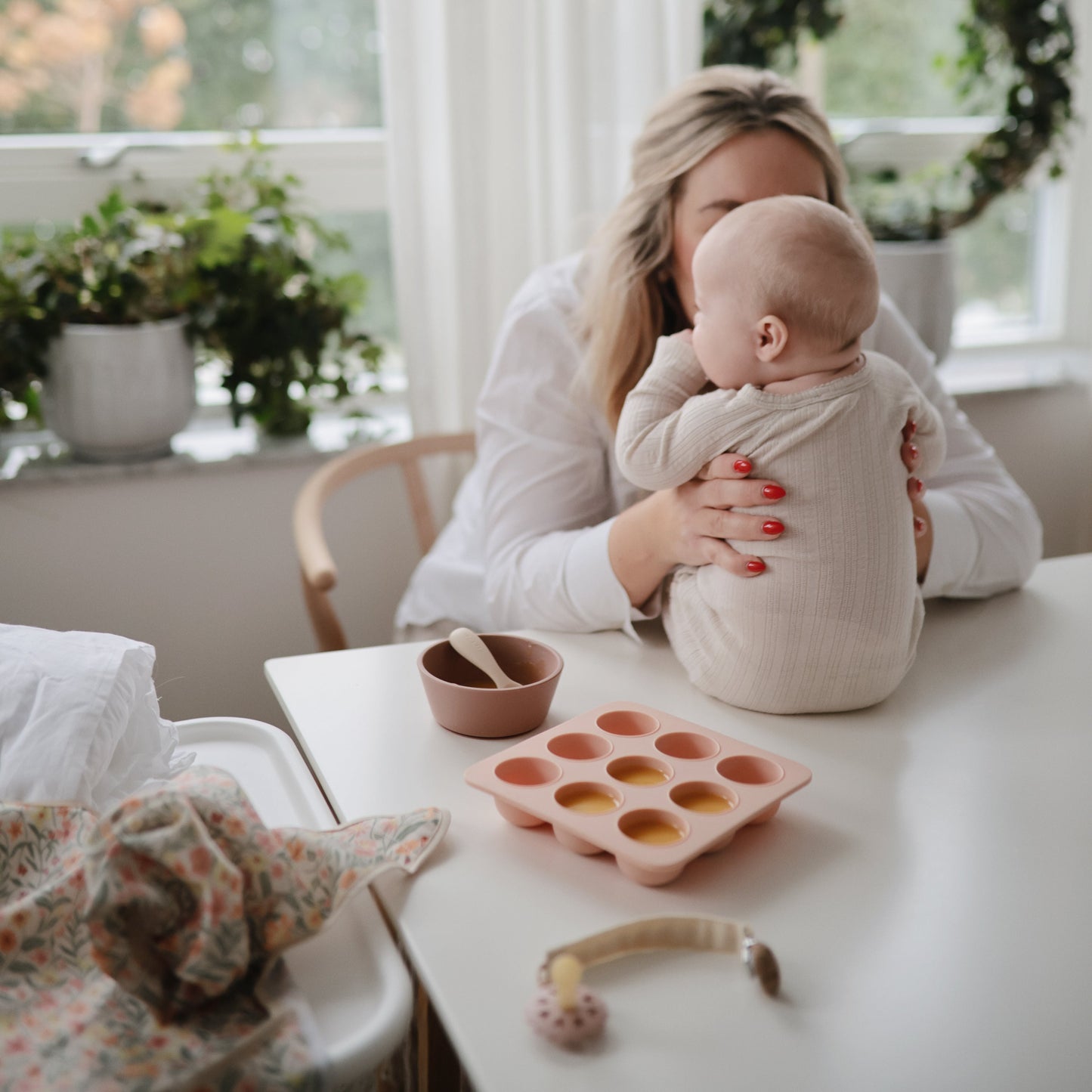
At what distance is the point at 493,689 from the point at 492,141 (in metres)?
1.31

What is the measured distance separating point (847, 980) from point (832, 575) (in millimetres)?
372

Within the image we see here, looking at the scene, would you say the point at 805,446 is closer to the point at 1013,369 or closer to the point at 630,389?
the point at 630,389

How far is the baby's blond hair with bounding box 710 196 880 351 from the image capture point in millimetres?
903

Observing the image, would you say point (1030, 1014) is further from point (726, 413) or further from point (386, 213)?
point (386, 213)

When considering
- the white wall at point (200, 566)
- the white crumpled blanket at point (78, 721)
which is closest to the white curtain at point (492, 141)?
the white wall at point (200, 566)

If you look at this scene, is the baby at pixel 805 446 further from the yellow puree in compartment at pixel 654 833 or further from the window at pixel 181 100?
Result: the window at pixel 181 100

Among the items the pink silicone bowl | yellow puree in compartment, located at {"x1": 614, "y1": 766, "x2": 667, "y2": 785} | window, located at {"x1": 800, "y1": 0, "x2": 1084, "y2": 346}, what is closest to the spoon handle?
the pink silicone bowl

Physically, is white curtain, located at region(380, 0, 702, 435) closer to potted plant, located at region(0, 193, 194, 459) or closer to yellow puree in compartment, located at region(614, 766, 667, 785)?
potted plant, located at region(0, 193, 194, 459)

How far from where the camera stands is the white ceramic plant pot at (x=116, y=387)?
1775 millimetres

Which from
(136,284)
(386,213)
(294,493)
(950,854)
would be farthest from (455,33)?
(950,854)

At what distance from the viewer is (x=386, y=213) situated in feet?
7.50

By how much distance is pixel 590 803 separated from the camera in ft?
2.59

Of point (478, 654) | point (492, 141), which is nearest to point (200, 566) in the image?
point (492, 141)

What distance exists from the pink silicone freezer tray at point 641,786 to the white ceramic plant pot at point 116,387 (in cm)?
119
